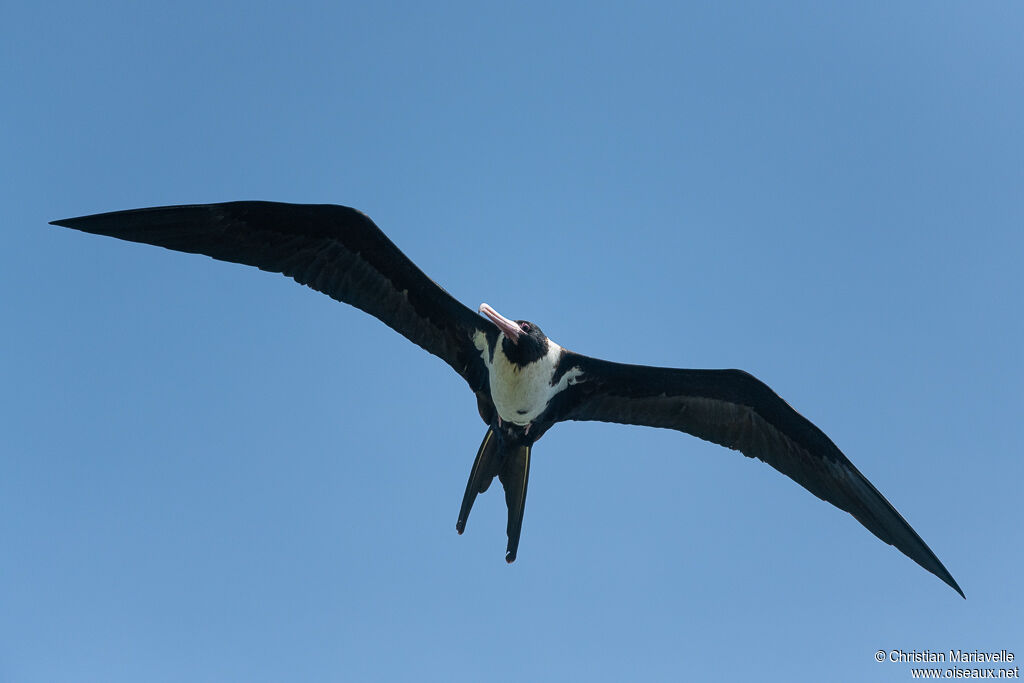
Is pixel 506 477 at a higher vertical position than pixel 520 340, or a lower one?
lower

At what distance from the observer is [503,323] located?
7328 mm

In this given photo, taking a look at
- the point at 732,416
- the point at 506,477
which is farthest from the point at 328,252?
the point at 732,416

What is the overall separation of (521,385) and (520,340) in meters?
0.34

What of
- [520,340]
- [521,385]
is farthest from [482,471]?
[520,340]

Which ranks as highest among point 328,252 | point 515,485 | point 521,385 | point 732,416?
point 328,252

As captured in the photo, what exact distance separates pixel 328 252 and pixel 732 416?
3.46 metres

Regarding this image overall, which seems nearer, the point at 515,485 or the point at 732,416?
the point at 515,485

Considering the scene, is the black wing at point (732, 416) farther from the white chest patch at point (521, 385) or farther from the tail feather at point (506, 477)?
the tail feather at point (506, 477)

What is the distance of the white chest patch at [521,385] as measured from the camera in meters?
7.46

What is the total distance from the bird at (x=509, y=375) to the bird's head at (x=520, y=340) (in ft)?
0.03

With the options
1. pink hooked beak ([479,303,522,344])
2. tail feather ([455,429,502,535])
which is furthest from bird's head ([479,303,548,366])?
tail feather ([455,429,502,535])

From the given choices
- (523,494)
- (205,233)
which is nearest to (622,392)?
(523,494)

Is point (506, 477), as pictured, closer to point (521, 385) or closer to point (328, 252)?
point (521, 385)

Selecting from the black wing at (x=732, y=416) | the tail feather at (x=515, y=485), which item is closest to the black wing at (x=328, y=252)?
the tail feather at (x=515, y=485)
